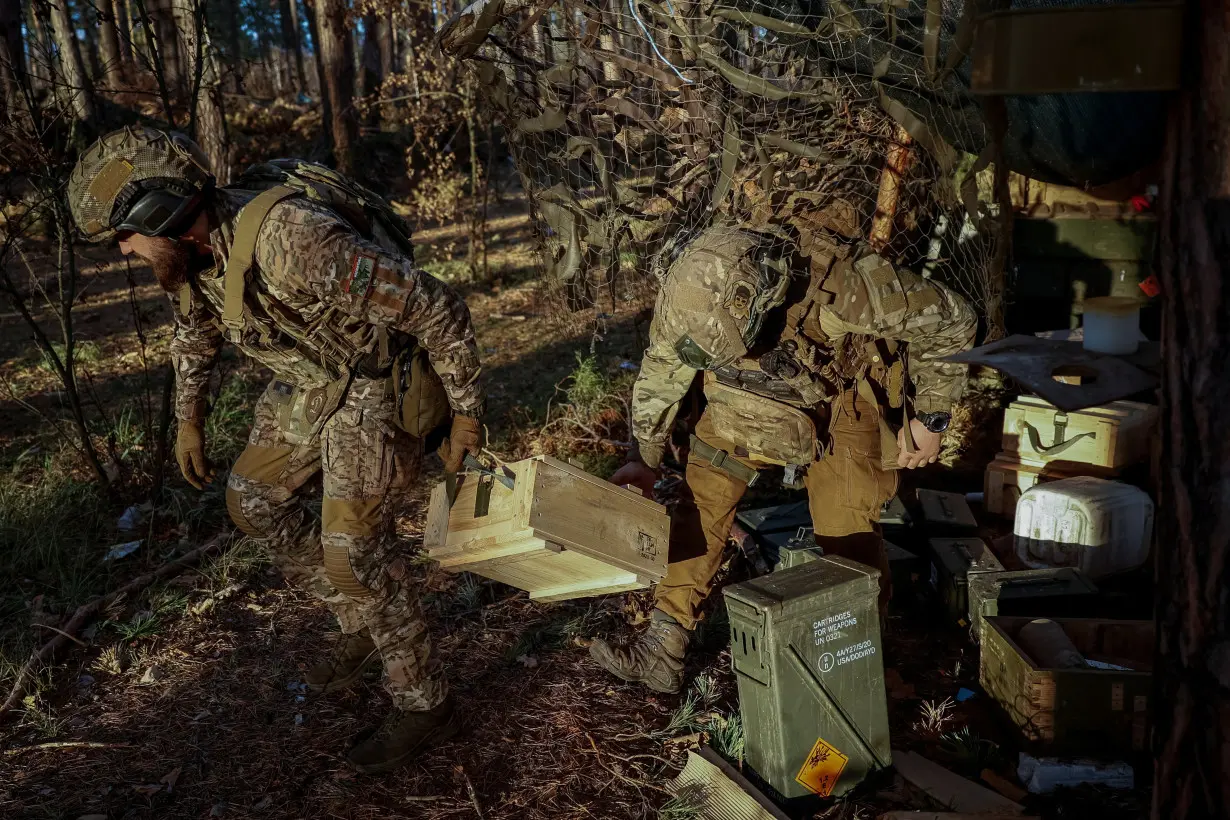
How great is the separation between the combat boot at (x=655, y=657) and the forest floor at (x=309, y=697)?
2.9 inches

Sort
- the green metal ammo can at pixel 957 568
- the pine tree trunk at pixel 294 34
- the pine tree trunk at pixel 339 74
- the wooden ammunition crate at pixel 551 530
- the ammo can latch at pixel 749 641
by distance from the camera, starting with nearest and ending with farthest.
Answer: the ammo can latch at pixel 749 641
the wooden ammunition crate at pixel 551 530
the green metal ammo can at pixel 957 568
the pine tree trunk at pixel 339 74
the pine tree trunk at pixel 294 34

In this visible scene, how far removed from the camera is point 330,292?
312 cm

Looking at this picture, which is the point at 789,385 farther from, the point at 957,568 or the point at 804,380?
the point at 957,568

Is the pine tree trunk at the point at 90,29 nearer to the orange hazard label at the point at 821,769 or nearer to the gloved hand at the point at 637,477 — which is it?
the gloved hand at the point at 637,477

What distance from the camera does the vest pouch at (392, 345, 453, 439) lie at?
3.45 m

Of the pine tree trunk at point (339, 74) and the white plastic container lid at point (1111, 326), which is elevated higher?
the pine tree trunk at point (339, 74)

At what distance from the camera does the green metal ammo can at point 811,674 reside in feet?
9.79

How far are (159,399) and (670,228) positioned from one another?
15.0ft

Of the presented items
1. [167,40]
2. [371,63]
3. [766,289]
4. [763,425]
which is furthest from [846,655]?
[371,63]

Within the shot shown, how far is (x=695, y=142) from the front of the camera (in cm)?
455

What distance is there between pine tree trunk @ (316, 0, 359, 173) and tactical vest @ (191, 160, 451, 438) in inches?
255

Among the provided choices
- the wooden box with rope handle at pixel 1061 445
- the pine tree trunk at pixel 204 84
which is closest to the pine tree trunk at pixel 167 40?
the pine tree trunk at pixel 204 84

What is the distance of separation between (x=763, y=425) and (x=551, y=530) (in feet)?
3.30

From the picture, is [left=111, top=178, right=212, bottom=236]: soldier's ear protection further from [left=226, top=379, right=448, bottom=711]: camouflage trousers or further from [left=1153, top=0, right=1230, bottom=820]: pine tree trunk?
[left=1153, top=0, right=1230, bottom=820]: pine tree trunk
